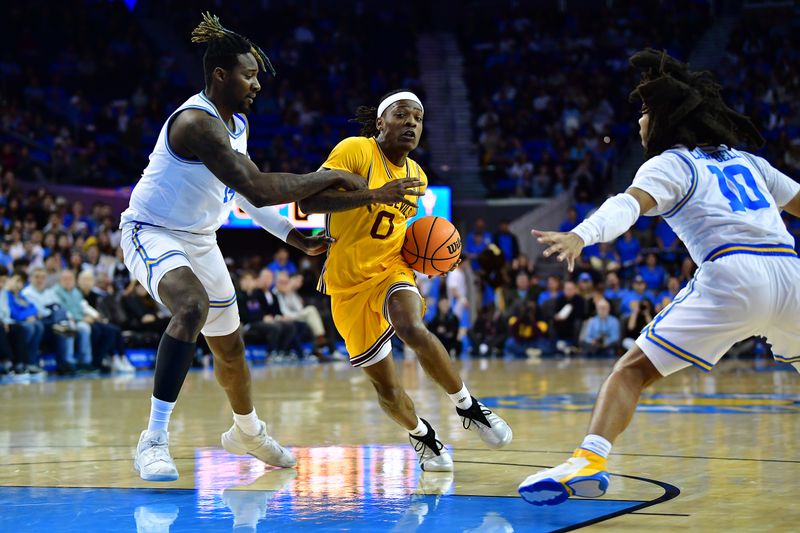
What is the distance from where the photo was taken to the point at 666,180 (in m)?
4.11

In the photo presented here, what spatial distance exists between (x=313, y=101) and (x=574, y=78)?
19.6 feet

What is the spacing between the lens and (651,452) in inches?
228

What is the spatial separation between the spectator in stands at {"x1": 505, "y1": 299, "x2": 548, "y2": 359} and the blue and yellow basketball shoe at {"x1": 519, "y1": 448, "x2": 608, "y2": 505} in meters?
12.8

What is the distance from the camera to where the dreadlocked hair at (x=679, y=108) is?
4320mm

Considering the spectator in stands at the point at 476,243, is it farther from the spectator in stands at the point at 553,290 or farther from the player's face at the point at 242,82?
the player's face at the point at 242,82

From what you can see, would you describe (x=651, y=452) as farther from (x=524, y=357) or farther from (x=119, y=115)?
(x=119, y=115)

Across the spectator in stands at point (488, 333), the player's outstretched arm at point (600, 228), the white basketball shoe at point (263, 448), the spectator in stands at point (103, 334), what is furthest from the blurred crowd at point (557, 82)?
the player's outstretched arm at point (600, 228)

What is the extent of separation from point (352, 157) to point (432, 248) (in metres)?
0.65

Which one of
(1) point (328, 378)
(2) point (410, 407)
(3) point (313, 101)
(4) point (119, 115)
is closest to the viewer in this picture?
(2) point (410, 407)

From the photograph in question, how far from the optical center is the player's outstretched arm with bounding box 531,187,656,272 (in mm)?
3762

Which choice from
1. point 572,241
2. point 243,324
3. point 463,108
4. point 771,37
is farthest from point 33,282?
point 771,37

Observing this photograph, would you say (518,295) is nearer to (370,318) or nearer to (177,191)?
(370,318)

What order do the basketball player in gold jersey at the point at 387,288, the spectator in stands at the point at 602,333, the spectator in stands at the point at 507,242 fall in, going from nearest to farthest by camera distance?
the basketball player in gold jersey at the point at 387,288, the spectator in stands at the point at 602,333, the spectator in stands at the point at 507,242

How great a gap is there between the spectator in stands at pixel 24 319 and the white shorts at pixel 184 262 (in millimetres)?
7949
